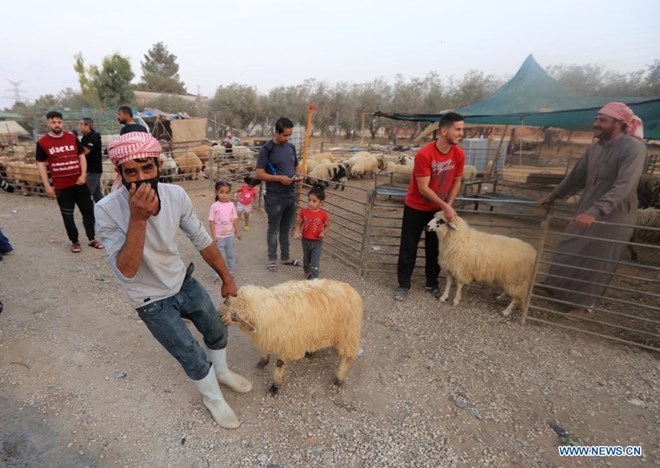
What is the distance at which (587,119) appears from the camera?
272 inches

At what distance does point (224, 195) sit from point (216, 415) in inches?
116

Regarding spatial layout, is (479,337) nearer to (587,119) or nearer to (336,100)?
(587,119)

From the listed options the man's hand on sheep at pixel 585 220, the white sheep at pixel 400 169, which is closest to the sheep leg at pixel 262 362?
the man's hand on sheep at pixel 585 220

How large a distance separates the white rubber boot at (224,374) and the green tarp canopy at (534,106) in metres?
7.55

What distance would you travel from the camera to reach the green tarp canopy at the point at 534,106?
24.1 ft

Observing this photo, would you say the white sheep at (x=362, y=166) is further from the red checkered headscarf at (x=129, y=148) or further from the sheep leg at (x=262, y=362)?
the red checkered headscarf at (x=129, y=148)

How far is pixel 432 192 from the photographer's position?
13.3 ft

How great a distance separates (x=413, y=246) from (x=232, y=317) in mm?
2742

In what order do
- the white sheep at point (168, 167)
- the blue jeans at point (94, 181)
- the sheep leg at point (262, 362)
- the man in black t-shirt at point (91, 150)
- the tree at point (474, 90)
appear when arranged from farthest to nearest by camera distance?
1. the tree at point (474, 90)
2. the white sheep at point (168, 167)
3. the blue jeans at point (94, 181)
4. the man in black t-shirt at point (91, 150)
5. the sheep leg at point (262, 362)

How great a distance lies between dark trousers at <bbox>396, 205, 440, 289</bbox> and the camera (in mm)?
4449

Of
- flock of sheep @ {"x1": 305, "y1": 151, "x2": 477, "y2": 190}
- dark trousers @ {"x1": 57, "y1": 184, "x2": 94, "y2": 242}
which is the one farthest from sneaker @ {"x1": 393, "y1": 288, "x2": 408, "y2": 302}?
flock of sheep @ {"x1": 305, "y1": 151, "x2": 477, "y2": 190}

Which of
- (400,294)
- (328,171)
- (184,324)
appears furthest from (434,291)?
(328,171)

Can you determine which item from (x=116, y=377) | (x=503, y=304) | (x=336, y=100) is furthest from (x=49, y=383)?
(x=336, y=100)

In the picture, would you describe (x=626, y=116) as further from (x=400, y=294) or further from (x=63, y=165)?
(x=63, y=165)
